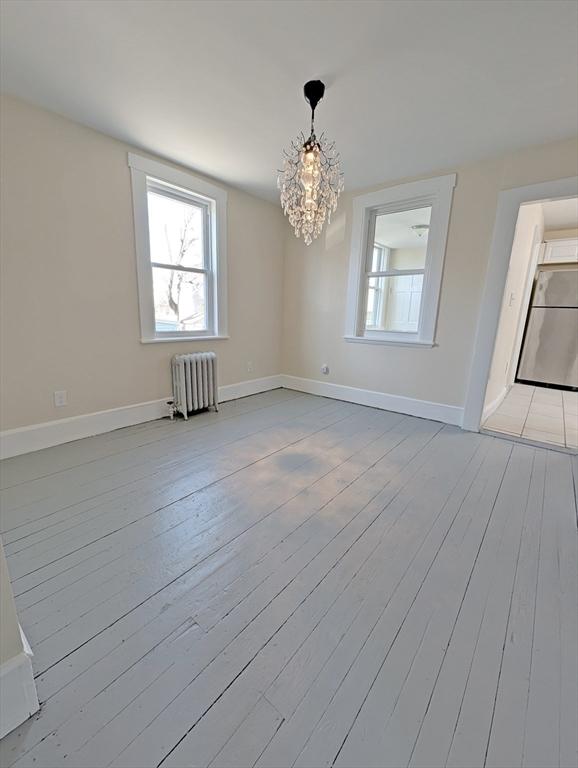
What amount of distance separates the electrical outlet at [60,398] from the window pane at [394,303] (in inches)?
125

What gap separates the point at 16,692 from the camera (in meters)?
0.86

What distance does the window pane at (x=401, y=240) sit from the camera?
352 centimetres

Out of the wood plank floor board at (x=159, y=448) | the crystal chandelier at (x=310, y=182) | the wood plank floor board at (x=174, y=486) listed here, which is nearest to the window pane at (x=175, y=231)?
the crystal chandelier at (x=310, y=182)

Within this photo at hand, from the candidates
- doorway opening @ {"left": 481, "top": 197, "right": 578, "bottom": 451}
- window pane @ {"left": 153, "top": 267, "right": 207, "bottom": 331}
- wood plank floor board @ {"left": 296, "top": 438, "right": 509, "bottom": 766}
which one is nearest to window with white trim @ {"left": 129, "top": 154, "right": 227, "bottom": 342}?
window pane @ {"left": 153, "top": 267, "right": 207, "bottom": 331}

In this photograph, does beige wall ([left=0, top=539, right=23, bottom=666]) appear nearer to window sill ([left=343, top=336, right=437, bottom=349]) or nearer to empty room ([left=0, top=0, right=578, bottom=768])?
empty room ([left=0, top=0, right=578, bottom=768])

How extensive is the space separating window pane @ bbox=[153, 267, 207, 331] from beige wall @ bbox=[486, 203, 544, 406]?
9.99 ft

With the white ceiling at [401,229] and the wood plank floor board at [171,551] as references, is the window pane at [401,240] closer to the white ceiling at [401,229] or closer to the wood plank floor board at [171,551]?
the white ceiling at [401,229]

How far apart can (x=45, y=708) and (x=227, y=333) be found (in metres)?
3.33

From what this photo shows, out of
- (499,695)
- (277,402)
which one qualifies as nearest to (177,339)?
(277,402)

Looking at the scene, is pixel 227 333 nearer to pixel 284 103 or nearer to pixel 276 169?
pixel 276 169

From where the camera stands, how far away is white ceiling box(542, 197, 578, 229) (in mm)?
3840

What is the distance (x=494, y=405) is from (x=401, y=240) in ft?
7.51

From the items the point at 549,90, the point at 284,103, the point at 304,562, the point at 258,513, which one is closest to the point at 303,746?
the point at 304,562

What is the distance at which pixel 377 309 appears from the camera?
3.91 m
